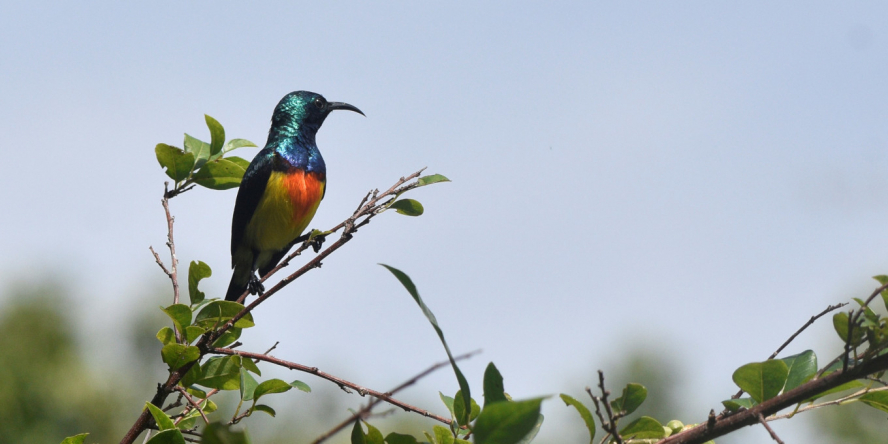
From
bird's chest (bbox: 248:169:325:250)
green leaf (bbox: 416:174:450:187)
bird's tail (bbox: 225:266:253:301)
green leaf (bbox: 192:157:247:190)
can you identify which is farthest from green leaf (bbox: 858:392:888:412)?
bird's tail (bbox: 225:266:253:301)

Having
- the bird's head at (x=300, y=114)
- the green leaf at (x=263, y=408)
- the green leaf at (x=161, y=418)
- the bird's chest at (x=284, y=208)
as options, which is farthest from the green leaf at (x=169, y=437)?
the bird's head at (x=300, y=114)

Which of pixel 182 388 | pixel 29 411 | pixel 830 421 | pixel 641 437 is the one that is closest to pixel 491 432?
pixel 641 437

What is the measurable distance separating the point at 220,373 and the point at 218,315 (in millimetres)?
160

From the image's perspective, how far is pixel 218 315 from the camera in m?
1.87

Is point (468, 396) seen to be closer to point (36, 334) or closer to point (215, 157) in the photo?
point (215, 157)

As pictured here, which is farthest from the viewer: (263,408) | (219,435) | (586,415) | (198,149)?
(198,149)

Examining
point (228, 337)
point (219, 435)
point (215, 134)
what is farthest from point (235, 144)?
point (219, 435)

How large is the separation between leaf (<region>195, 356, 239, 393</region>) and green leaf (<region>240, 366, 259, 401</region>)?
49 mm

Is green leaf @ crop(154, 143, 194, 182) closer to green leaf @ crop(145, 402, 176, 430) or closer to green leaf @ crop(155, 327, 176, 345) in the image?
green leaf @ crop(155, 327, 176, 345)

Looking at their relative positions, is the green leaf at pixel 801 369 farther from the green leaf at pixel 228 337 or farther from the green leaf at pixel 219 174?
the green leaf at pixel 219 174

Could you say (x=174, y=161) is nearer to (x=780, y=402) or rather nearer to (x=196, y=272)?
(x=196, y=272)

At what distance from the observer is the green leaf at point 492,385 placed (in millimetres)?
1095

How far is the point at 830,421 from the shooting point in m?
23.3

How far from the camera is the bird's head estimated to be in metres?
4.67
